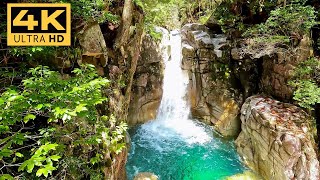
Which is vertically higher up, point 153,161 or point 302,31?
point 302,31

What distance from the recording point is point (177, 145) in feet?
34.6

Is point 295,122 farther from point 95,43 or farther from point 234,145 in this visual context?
point 95,43

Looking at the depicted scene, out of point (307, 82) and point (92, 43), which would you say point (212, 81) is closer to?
point (307, 82)

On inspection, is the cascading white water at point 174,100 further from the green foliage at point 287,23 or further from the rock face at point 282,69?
the green foliage at point 287,23

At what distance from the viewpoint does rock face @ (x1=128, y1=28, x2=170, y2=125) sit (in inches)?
484

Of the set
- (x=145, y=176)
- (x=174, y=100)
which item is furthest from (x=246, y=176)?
(x=174, y=100)

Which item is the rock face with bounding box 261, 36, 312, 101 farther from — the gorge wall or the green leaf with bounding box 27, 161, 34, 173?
the green leaf with bounding box 27, 161, 34, 173

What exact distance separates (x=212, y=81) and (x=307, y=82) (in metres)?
4.96

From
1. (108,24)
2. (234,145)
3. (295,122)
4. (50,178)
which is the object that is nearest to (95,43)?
(108,24)

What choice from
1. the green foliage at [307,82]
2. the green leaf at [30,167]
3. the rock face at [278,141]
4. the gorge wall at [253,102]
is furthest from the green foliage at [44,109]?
the green foliage at [307,82]

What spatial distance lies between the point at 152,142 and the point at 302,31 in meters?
8.02

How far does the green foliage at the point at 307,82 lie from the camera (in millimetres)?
7306

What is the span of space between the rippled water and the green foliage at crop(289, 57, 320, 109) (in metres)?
3.54

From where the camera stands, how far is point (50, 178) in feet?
12.0
